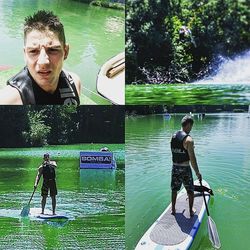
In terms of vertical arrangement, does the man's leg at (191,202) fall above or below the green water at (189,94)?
below

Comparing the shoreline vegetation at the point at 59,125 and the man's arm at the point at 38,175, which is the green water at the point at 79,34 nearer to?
the shoreline vegetation at the point at 59,125

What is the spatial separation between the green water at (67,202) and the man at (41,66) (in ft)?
1.49

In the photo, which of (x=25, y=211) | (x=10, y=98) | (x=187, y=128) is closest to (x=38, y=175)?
(x=25, y=211)

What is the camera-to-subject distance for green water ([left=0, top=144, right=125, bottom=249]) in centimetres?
403

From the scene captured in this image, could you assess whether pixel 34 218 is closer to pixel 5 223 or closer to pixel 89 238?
pixel 5 223

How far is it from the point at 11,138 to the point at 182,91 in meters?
1.52

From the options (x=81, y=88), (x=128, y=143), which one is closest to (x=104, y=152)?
(x=128, y=143)

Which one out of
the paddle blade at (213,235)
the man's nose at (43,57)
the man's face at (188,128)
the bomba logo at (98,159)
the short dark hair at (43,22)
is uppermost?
the short dark hair at (43,22)

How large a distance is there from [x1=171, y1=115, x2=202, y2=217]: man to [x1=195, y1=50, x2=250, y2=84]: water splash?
0.46 m

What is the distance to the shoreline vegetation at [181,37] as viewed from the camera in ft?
13.6

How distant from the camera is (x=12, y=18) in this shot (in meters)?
4.09

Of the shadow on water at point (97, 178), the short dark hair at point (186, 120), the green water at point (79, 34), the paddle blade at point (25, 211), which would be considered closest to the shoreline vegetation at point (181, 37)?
the green water at point (79, 34)

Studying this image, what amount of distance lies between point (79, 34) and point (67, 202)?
142 centimetres

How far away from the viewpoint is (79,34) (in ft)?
13.5
